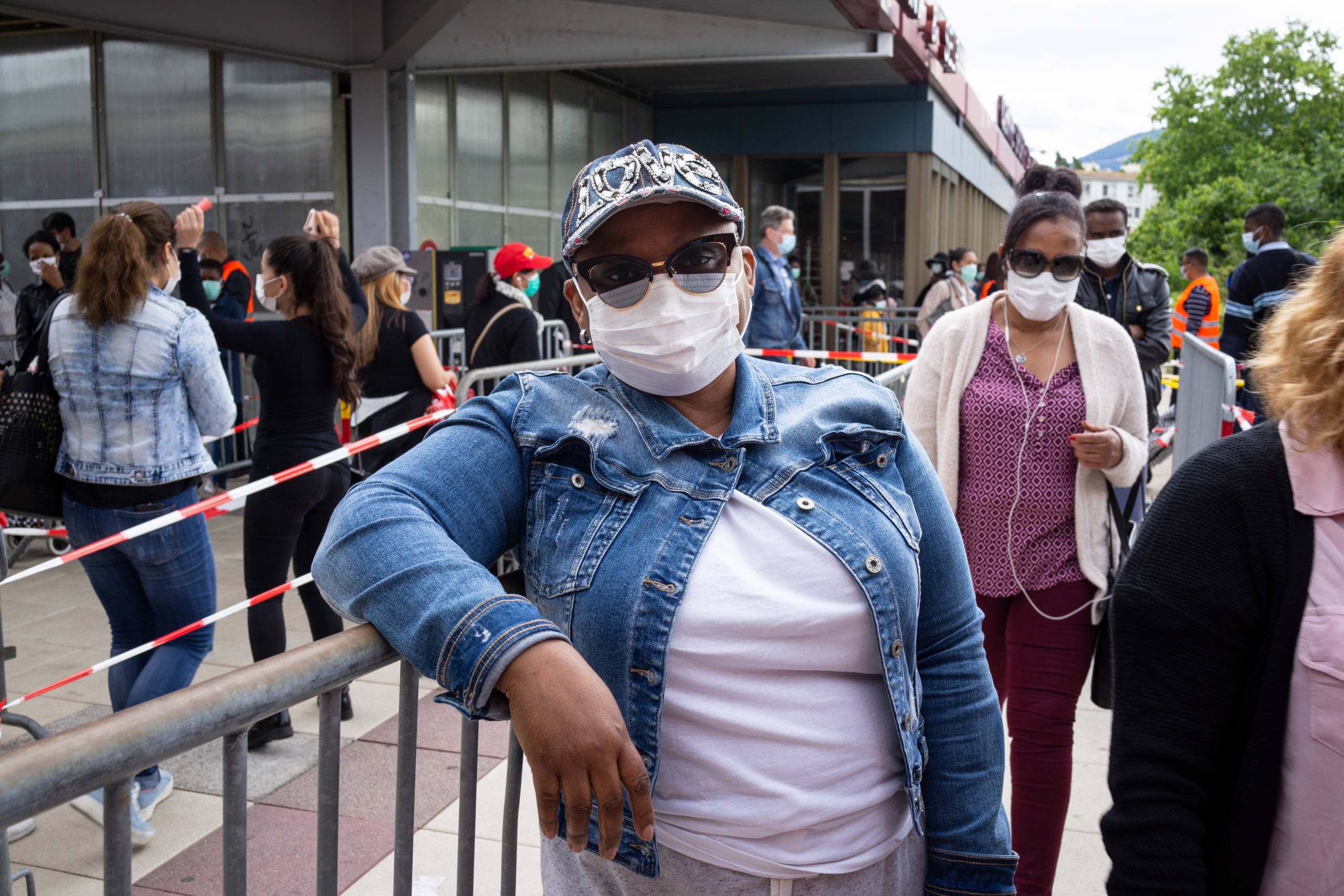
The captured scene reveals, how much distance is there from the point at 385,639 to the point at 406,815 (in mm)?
364

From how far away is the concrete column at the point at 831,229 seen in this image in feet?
66.8

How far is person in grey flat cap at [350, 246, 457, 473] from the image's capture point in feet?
19.1

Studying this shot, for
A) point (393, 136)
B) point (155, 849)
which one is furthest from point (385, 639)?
point (393, 136)

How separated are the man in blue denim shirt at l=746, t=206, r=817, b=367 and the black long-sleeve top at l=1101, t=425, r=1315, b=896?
744 cm

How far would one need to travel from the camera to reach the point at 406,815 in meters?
1.71

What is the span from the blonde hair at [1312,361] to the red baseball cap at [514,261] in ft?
19.6

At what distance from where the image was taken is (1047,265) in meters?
3.40

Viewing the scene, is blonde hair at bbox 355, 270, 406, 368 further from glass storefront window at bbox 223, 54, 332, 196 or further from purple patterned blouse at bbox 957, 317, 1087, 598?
glass storefront window at bbox 223, 54, 332, 196

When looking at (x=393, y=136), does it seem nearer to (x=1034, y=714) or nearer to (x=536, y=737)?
(x=1034, y=714)

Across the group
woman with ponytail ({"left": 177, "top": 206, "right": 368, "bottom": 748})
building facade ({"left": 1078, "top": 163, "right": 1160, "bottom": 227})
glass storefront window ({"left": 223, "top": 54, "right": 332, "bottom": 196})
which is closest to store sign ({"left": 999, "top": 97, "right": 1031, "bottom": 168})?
glass storefront window ({"left": 223, "top": 54, "right": 332, "bottom": 196})

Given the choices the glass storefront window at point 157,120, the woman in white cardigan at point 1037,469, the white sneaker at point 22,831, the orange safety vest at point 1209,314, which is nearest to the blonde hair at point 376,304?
the white sneaker at point 22,831

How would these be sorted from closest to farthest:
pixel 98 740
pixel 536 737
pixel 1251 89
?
pixel 98 740 → pixel 536 737 → pixel 1251 89

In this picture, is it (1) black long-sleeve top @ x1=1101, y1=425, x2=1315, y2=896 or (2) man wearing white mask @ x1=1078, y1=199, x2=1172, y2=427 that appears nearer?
(1) black long-sleeve top @ x1=1101, y1=425, x2=1315, y2=896

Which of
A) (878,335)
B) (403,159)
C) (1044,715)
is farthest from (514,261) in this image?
(878,335)
